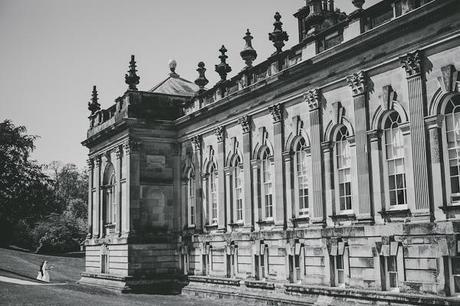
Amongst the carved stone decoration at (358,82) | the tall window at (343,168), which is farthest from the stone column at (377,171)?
the carved stone decoration at (358,82)

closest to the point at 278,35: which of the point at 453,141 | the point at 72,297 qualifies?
the point at 453,141

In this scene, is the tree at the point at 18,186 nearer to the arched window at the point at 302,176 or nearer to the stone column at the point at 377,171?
the arched window at the point at 302,176

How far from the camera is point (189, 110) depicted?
35.6m

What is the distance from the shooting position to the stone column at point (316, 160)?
76.3 ft

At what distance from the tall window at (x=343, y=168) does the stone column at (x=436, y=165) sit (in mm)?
4306

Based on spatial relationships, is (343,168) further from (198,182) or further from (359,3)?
(198,182)

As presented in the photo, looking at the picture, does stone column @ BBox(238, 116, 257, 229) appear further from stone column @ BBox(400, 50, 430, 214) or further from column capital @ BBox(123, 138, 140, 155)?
stone column @ BBox(400, 50, 430, 214)

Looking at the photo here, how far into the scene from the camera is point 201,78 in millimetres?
36000

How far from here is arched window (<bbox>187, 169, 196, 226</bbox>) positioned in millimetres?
34938

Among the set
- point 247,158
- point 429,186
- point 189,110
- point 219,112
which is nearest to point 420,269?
point 429,186

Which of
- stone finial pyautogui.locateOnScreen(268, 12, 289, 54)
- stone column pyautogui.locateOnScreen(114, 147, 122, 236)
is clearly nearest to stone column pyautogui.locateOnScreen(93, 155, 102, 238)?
stone column pyautogui.locateOnScreen(114, 147, 122, 236)

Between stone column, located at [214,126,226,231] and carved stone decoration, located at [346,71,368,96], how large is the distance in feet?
35.4

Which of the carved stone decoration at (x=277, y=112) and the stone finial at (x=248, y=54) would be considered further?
the stone finial at (x=248, y=54)

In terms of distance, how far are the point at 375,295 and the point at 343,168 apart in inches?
205
